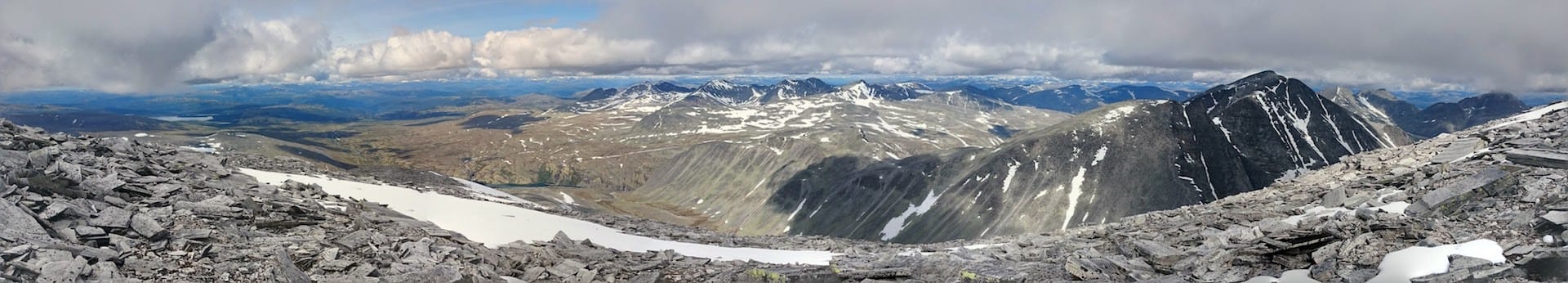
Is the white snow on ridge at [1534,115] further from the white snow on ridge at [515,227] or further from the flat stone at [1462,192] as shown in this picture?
the white snow on ridge at [515,227]

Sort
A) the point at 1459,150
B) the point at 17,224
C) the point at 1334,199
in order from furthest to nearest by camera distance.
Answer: the point at 1459,150
the point at 1334,199
the point at 17,224

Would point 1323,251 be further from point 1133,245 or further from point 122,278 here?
point 122,278

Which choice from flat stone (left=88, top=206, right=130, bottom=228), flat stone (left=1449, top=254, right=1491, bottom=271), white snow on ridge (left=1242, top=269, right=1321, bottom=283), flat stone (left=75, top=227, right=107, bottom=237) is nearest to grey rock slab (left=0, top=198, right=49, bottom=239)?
flat stone (left=75, top=227, right=107, bottom=237)

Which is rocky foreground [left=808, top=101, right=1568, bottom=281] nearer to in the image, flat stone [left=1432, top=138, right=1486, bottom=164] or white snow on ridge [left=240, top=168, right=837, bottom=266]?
flat stone [left=1432, top=138, right=1486, bottom=164]

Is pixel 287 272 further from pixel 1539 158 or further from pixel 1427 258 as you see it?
pixel 1539 158

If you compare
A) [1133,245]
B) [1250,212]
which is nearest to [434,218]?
[1133,245]

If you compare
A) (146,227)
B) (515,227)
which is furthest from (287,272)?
(515,227)

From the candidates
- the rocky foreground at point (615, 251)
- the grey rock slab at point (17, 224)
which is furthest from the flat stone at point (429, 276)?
the grey rock slab at point (17, 224)
